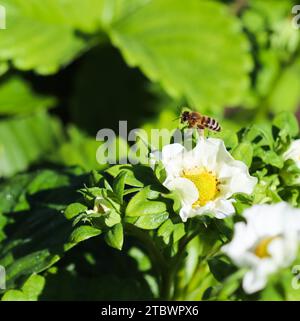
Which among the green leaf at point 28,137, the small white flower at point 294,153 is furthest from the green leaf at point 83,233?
the green leaf at point 28,137

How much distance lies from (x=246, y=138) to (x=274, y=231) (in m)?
0.40

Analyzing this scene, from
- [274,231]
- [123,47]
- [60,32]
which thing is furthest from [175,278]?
[60,32]

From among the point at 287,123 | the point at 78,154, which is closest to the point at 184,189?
the point at 287,123

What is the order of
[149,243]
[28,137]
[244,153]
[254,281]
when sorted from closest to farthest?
[254,281], [244,153], [149,243], [28,137]

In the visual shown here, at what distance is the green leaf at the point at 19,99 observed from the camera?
316cm

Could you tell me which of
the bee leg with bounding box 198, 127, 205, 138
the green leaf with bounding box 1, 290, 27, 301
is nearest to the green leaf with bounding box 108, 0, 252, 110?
the bee leg with bounding box 198, 127, 205, 138

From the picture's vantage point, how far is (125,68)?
11.0ft

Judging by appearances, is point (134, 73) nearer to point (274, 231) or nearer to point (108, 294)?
point (108, 294)

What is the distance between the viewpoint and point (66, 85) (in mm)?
3426

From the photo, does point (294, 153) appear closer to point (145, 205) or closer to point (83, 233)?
point (145, 205)

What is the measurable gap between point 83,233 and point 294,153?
0.49 meters

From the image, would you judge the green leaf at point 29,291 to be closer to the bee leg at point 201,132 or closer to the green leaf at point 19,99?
the bee leg at point 201,132

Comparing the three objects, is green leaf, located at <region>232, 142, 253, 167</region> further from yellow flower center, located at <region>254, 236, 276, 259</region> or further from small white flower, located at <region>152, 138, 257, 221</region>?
yellow flower center, located at <region>254, 236, 276, 259</region>

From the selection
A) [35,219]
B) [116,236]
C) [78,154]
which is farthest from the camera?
[78,154]
